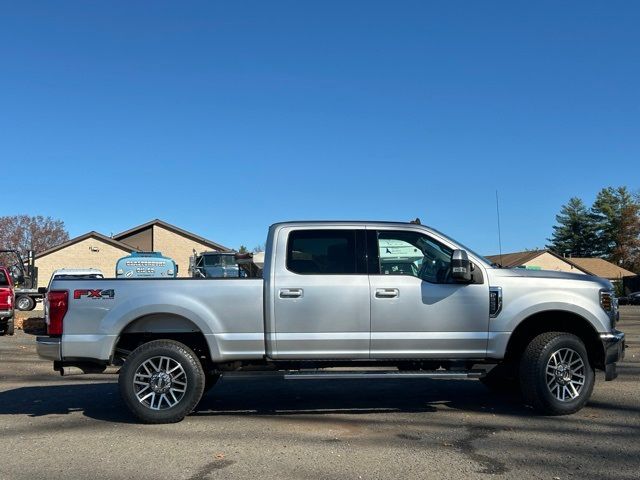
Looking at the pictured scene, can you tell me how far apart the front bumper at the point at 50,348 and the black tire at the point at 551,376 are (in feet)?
16.1

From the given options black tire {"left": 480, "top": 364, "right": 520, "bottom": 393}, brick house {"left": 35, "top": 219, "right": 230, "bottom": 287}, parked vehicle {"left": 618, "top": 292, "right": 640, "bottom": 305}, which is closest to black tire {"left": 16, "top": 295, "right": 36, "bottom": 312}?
brick house {"left": 35, "top": 219, "right": 230, "bottom": 287}

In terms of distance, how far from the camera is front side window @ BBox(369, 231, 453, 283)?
269 inches

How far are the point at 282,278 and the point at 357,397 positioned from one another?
7.61 ft

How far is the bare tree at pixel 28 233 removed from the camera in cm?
7400

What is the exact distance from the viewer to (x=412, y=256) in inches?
276

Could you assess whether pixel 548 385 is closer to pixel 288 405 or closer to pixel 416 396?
pixel 416 396

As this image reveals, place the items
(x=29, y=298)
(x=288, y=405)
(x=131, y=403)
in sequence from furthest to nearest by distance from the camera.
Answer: (x=29, y=298)
(x=288, y=405)
(x=131, y=403)

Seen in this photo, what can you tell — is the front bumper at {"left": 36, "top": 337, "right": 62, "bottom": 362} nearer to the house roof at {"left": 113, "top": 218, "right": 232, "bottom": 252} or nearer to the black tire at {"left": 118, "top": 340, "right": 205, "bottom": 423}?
the black tire at {"left": 118, "top": 340, "right": 205, "bottom": 423}

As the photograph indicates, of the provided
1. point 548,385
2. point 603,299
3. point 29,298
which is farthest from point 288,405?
point 29,298

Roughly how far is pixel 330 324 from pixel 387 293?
0.69 m

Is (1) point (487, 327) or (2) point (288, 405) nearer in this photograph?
(1) point (487, 327)

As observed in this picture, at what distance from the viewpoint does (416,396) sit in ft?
26.6

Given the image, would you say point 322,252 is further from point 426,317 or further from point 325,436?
point 325,436

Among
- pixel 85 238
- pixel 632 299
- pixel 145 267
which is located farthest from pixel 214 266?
pixel 632 299
